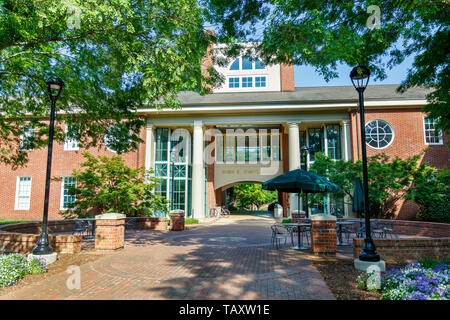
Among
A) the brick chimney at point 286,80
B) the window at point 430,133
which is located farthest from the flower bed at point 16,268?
the brick chimney at point 286,80

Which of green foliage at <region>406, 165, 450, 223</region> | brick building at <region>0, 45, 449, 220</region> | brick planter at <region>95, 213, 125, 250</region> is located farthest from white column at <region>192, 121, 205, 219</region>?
green foliage at <region>406, 165, 450, 223</region>

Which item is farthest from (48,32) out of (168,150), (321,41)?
(168,150)

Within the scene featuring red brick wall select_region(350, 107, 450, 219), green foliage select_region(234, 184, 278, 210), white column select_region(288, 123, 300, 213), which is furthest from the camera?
green foliage select_region(234, 184, 278, 210)

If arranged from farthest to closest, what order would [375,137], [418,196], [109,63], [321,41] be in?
[375,137] → [418,196] → [109,63] → [321,41]

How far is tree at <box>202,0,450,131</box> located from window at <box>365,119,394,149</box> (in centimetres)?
1044

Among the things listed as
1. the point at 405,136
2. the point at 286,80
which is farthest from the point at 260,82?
the point at 405,136

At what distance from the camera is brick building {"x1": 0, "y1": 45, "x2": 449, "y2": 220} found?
61.2 ft

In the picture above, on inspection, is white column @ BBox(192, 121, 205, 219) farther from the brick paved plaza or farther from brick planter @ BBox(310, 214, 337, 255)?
brick planter @ BBox(310, 214, 337, 255)

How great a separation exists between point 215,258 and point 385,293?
4082 mm

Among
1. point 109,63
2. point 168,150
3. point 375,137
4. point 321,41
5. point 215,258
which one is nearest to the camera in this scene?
point 321,41

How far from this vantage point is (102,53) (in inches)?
333

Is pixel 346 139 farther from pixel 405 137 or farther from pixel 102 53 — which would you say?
pixel 102 53

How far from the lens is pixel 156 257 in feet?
23.9

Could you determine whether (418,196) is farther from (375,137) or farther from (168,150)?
(168,150)
